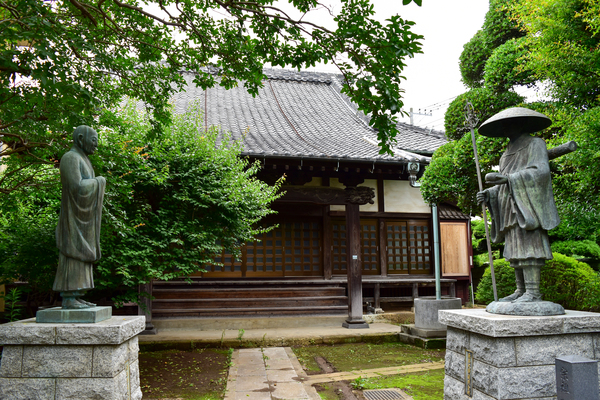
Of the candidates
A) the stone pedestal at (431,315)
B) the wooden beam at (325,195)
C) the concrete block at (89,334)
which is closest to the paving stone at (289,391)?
the concrete block at (89,334)

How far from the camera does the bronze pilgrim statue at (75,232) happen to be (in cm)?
413

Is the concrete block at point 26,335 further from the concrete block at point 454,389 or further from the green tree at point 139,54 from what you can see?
the concrete block at point 454,389

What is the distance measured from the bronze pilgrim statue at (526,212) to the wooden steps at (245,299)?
6.66 metres

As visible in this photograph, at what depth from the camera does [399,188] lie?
486 inches

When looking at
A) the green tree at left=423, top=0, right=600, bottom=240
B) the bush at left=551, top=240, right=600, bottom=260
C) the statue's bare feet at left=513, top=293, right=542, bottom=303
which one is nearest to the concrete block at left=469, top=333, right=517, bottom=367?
the statue's bare feet at left=513, top=293, right=542, bottom=303

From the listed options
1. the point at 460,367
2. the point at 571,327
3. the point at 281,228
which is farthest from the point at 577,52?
the point at 281,228

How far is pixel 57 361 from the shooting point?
3857 mm

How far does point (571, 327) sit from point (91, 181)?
4.93m

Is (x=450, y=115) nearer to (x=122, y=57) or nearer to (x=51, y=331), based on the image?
(x=122, y=57)

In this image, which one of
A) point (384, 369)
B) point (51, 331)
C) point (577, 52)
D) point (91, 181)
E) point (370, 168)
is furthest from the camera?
point (370, 168)

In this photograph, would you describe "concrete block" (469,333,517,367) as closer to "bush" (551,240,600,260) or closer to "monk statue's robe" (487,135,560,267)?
"monk statue's robe" (487,135,560,267)

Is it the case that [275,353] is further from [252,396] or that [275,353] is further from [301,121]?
[301,121]

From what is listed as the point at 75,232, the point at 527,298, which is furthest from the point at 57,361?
the point at 527,298

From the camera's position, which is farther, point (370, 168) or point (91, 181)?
point (370, 168)
